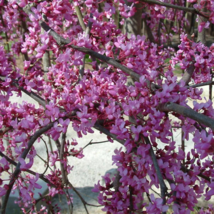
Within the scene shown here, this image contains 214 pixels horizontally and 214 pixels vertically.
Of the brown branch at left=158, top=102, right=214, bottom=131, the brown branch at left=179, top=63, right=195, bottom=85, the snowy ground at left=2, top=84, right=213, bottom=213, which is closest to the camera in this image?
the brown branch at left=158, top=102, right=214, bottom=131

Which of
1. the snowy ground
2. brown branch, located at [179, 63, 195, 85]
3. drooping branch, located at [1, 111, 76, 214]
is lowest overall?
drooping branch, located at [1, 111, 76, 214]

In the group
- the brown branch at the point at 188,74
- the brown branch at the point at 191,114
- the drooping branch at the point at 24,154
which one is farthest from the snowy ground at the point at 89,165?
the brown branch at the point at 191,114

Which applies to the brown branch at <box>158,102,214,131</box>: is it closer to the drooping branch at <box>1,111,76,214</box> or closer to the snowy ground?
the drooping branch at <box>1,111,76,214</box>

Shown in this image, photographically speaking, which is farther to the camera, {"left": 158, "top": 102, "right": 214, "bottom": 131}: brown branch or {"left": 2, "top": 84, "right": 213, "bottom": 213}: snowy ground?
{"left": 2, "top": 84, "right": 213, "bottom": 213}: snowy ground

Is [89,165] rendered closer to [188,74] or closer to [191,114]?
[188,74]

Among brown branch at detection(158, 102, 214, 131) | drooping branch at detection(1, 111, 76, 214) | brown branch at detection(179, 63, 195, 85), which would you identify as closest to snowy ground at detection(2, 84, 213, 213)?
brown branch at detection(179, 63, 195, 85)

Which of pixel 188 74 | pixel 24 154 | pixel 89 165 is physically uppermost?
pixel 89 165

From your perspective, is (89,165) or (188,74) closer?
(188,74)

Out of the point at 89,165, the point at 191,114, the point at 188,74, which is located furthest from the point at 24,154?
the point at 89,165

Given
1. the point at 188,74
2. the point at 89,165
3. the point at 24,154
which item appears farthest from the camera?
the point at 89,165

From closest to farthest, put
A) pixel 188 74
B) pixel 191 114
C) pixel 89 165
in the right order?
pixel 191 114 < pixel 188 74 < pixel 89 165

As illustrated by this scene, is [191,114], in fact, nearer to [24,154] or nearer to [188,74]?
[24,154]

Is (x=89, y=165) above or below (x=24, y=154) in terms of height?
above

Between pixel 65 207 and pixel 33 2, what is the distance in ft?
8.76
